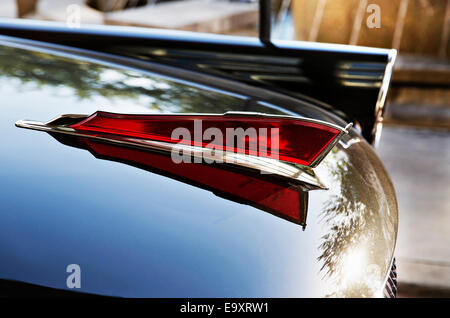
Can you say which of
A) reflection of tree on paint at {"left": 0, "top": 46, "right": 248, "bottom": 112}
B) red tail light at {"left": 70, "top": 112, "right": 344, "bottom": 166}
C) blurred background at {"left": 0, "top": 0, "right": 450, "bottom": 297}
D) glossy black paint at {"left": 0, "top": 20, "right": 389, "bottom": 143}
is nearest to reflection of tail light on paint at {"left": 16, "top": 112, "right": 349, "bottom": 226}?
red tail light at {"left": 70, "top": 112, "right": 344, "bottom": 166}

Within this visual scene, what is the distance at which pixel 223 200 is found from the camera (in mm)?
958

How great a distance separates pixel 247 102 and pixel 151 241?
0.64m

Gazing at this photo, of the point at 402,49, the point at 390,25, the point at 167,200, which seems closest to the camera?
the point at 167,200

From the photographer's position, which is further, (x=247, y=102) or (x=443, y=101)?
(x=443, y=101)

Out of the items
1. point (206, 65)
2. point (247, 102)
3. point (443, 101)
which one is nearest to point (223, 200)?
point (247, 102)

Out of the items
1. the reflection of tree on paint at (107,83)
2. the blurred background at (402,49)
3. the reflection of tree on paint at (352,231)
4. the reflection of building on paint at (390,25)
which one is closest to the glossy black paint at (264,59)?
the reflection of tree on paint at (107,83)

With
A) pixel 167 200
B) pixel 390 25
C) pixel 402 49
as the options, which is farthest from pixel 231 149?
pixel 402 49

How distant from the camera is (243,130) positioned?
3.45 ft

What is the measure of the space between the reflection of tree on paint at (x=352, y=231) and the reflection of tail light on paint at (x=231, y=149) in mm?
59

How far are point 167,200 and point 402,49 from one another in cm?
581

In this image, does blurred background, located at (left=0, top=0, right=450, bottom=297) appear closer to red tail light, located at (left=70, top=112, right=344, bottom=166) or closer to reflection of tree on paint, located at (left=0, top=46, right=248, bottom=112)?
reflection of tree on paint, located at (left=0, top=46, right=248, bottom=112)

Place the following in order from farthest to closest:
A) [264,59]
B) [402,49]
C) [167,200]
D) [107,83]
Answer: [402,49] < [264,59] < [107,83] < [167,200]

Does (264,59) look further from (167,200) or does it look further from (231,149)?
(167,200)
